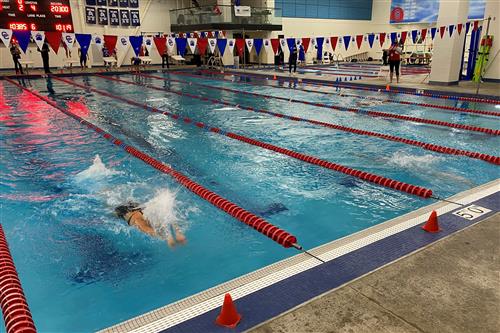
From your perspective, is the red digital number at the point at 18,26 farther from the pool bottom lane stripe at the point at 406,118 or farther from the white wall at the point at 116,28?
the pool bottom lane stripe at the point at 406,118

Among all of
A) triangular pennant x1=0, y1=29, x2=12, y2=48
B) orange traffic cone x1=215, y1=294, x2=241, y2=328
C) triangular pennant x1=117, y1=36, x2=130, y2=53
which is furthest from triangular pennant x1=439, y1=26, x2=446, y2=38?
triangular pennant x1=0, y1=29, x2=12, y2=48

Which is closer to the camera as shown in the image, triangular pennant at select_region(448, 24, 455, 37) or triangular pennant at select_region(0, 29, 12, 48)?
triangular pennant at select_region(448, 24, 455, 37)

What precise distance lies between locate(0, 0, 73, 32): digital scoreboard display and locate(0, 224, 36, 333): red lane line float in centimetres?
2036

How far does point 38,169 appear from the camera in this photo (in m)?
5.48

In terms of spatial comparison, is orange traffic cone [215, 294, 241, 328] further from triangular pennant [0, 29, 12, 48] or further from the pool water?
triangular pennant [0, 29, 12, 48]

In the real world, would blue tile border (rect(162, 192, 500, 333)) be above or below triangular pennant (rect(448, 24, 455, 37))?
below

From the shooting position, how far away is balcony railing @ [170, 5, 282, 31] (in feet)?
73.5

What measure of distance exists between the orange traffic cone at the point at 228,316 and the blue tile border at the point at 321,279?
0.10 ft

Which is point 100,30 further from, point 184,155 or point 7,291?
point 7,291

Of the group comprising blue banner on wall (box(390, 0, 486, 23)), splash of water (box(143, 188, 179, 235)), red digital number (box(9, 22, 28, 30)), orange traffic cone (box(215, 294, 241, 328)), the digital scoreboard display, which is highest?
blue banner on wall (box(390, 0, 486, 23))

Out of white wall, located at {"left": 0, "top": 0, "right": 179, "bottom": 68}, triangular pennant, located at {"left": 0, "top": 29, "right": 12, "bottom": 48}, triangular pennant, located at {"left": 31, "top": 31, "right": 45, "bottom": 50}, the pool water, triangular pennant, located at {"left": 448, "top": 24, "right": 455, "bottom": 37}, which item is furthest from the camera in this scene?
white wall, located at {"left": 0, "top": 0, "right": 179, "bottom": 68}

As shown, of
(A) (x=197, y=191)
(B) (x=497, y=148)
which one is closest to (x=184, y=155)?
(A) (x=197, y=191)

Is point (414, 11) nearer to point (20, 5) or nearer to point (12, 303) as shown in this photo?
point (20, 5)

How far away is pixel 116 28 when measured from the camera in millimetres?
24297
